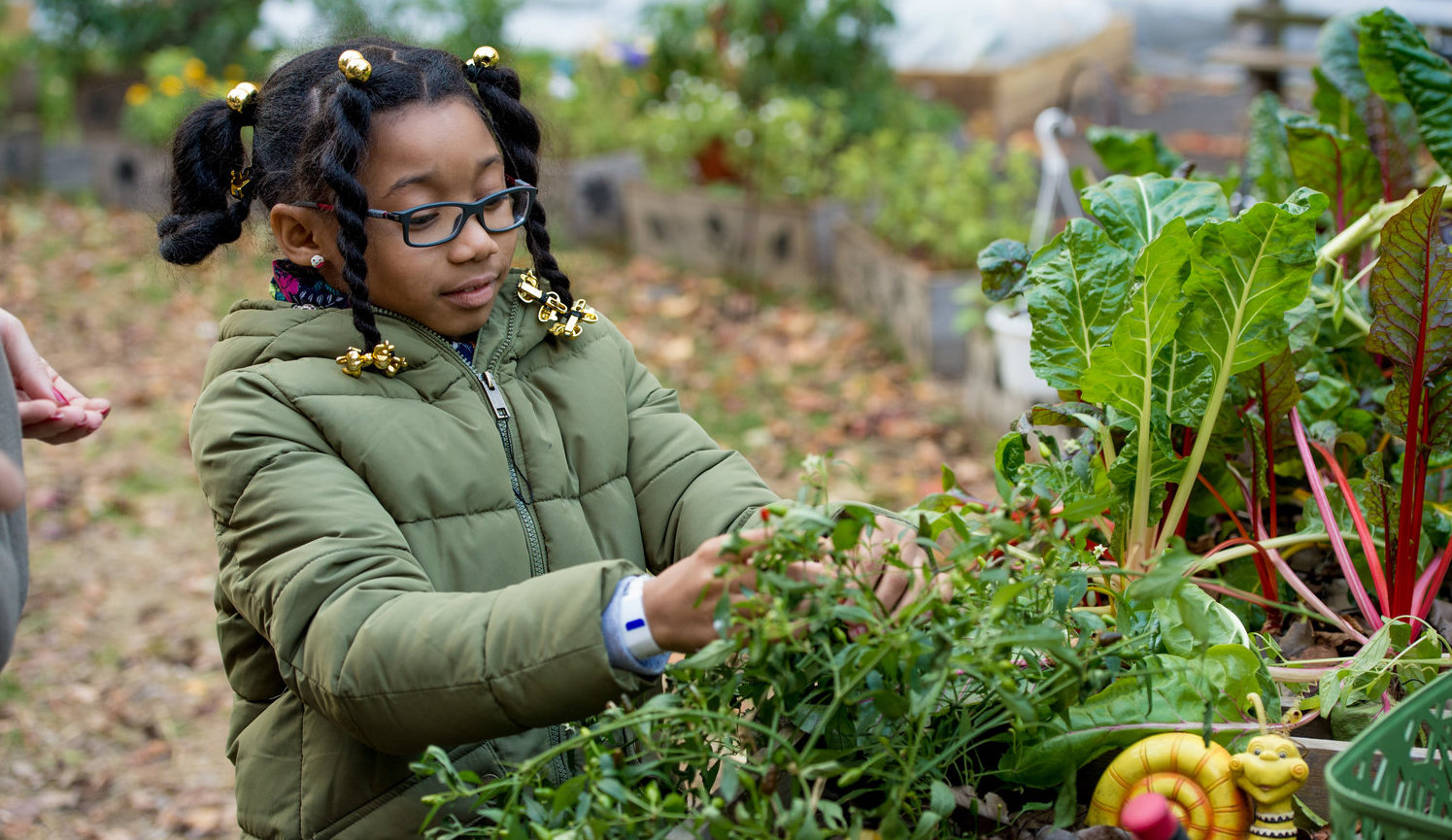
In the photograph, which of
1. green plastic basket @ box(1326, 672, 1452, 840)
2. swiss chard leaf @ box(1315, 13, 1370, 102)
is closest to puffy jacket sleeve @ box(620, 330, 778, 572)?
green plastic basket @ box(1326, 672, 1452, 840)

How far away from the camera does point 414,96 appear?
58.4 inches

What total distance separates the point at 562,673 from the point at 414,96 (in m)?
0.71

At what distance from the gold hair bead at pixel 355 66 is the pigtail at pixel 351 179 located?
0.01 m

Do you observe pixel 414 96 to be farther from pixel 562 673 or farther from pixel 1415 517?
pixel 1415 517

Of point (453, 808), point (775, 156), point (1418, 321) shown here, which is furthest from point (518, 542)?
point (775, 156)

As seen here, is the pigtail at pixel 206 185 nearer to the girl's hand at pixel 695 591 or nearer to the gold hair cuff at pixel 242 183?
the gold hair cuff at pixel 242 183

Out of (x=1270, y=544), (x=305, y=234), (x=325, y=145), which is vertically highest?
(x=325, y=145)

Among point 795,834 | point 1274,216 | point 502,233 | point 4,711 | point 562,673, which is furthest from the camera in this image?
point 4,711

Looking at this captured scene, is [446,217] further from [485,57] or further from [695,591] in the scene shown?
[695,591]

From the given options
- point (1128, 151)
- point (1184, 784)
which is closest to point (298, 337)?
point (1184, 784)

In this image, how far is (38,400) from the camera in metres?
1.42

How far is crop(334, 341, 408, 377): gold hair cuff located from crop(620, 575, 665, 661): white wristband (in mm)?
486

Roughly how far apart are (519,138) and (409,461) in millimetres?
475

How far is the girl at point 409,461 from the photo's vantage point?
1.20m
